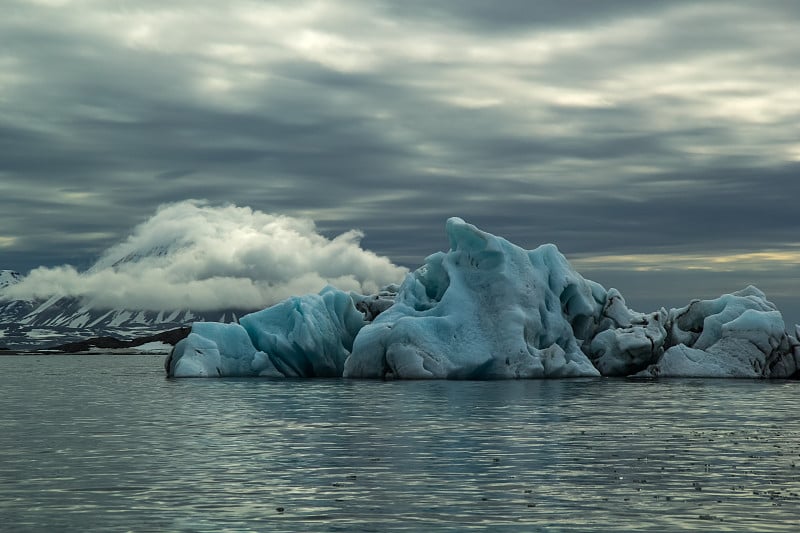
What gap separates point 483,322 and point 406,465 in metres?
34.4

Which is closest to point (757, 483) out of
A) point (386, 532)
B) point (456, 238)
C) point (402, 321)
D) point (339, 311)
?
point (386, 532)

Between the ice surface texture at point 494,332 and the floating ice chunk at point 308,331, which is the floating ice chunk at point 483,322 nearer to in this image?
the ice surface texture at point 494,332

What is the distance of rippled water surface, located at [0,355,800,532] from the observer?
15.6 metres

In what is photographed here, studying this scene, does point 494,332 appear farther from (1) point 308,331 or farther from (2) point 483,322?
(1) point 308,331

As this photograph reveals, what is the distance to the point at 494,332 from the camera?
55656 mm

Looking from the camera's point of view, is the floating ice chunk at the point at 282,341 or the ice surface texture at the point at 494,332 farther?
the floating ice chunk at the point at 282,341

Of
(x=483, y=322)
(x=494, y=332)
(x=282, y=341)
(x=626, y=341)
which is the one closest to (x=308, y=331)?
(x=282, y=341)

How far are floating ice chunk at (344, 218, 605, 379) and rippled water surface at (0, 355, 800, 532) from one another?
13.7m

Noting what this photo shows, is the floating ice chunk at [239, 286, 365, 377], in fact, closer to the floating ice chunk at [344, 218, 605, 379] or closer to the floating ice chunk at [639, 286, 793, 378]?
the floating ice chunk at [344, 218, 605, 379]

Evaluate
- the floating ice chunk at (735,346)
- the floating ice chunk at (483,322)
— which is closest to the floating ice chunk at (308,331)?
the floating ice chunk at (483,322)

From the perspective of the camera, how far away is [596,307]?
6156cm

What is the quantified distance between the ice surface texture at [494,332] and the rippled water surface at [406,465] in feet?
46.4

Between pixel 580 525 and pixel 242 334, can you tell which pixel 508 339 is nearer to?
pixel 242 334

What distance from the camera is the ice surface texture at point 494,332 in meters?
55.2
